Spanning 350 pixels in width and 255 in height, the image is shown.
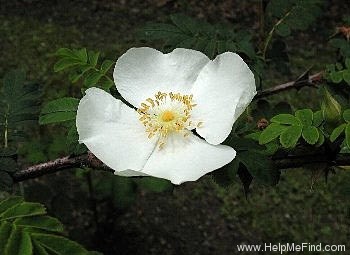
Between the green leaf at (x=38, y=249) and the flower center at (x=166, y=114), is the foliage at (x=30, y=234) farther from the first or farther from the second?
the flower center at (x=166, y=114)

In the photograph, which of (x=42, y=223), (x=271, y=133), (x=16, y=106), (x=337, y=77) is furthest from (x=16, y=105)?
(x=337, y=77)

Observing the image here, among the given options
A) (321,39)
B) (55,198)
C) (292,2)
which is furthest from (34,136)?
(321,39)

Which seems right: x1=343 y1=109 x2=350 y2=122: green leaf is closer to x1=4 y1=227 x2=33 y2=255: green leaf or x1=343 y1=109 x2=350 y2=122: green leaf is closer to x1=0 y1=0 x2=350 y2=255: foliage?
x1=0 y1=0 x2=350 y2=255: foliage

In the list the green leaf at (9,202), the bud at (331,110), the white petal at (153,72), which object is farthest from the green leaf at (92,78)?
the bud at (331,110)

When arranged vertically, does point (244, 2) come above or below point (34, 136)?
above

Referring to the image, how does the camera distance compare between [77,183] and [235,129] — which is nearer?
[235,129]

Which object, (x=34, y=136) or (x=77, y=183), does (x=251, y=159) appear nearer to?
(x=77, y=183)

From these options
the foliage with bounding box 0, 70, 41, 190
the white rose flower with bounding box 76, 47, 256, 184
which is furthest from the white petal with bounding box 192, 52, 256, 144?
the foliage with bounding box 0, 70, 41, 190
